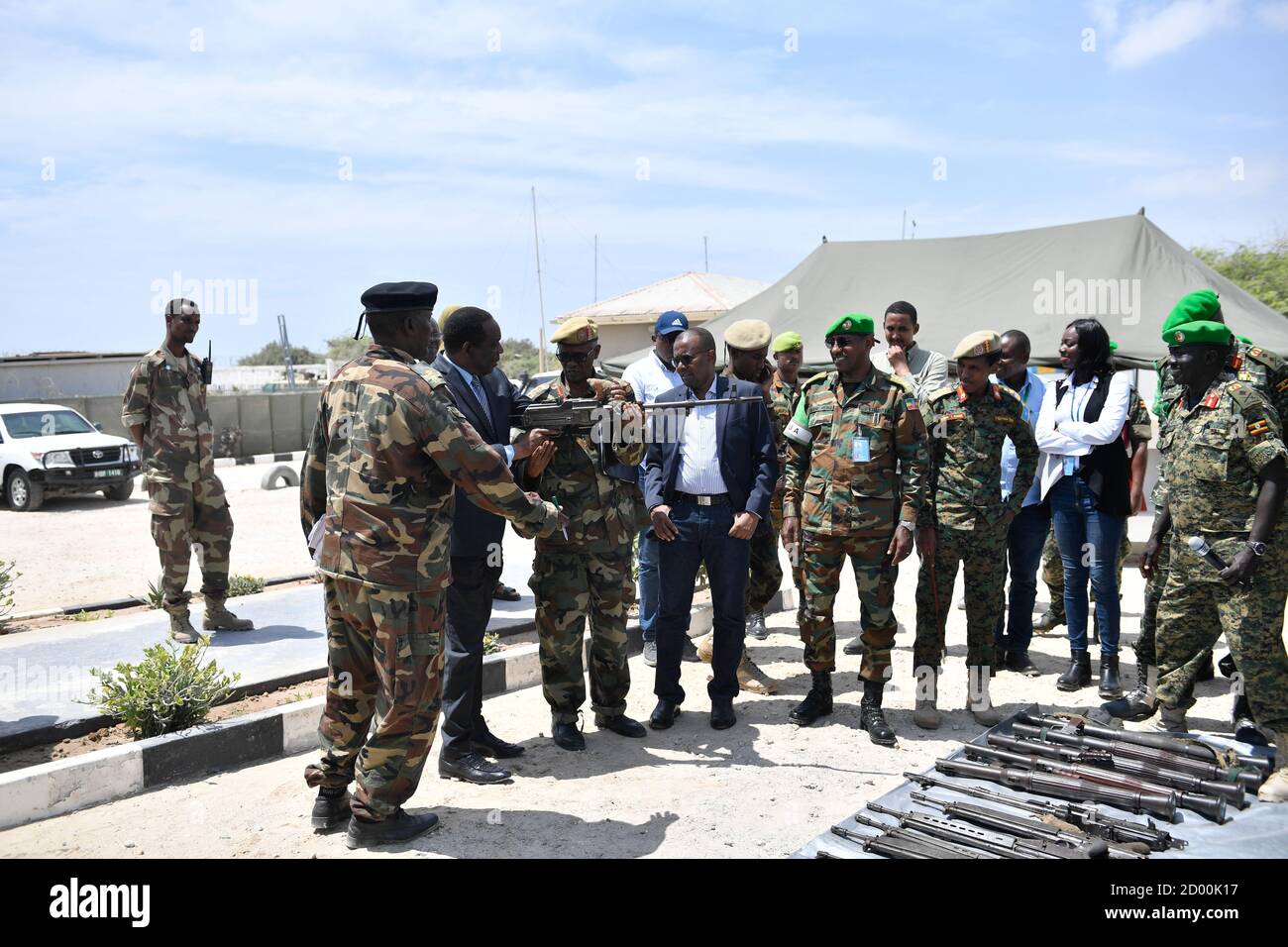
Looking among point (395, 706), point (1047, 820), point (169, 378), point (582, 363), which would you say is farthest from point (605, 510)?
point (169, 378)

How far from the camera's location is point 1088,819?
154 inches

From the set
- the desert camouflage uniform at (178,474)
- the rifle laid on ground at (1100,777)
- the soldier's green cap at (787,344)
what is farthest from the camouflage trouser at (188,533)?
the rifle laid on ground at (1100,777)

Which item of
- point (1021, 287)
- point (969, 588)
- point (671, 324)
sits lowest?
point (969, 588)

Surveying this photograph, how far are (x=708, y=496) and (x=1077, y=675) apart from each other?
274 cm

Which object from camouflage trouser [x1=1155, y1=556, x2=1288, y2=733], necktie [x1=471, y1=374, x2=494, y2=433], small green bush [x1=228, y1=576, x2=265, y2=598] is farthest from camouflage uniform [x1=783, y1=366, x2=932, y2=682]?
small green bush [x1=228, y1=576, x2=265, y2=598]

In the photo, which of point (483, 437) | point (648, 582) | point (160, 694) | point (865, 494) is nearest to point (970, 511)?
point (865, 494)

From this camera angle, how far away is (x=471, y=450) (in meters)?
3.80

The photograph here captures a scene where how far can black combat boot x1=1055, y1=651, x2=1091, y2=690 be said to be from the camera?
600 cm

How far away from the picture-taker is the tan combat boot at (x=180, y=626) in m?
6.62

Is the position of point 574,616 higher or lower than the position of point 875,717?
higher

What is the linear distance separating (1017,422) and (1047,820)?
250cm

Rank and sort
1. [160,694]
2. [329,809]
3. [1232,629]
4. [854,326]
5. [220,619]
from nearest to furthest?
[329,809]
[1232,629]
[160,694]
[854,326]
[220,619]

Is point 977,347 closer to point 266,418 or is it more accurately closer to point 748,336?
point 748,336

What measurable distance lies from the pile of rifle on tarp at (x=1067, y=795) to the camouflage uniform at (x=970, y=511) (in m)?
0.81
